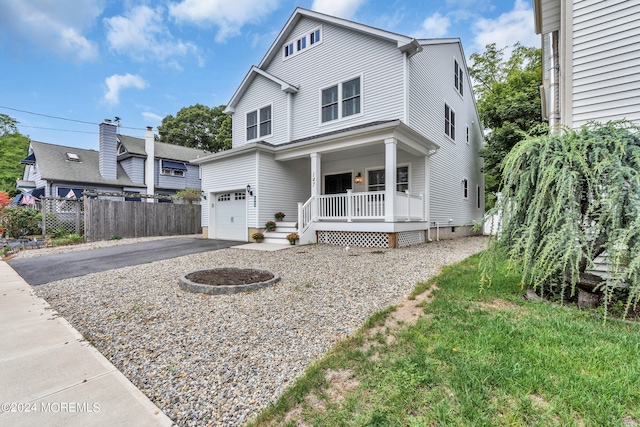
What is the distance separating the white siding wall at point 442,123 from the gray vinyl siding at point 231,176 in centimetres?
628

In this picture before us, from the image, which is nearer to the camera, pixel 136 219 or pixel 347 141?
pixel 347 141

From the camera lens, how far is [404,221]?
29.7ft

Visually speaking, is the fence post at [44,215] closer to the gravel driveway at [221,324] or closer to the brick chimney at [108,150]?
the brick chimney at [108,150]

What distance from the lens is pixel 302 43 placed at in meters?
12.4

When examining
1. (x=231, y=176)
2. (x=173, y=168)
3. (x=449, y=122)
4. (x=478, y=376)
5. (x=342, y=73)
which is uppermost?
(x=342, y=73)

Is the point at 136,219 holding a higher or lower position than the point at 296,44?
lower

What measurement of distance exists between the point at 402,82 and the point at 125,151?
1944 centimetres

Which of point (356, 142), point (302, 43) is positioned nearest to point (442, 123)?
point (356, 142)

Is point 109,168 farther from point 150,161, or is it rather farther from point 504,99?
point 504,99

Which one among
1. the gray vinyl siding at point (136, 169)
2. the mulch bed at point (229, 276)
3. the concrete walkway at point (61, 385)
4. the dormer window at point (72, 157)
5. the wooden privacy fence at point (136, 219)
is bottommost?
the concrete walkway at point (61, 385)

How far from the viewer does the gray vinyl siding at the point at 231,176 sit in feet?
35.2

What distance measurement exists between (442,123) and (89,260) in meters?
13.6

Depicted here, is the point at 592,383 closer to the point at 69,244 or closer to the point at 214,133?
the point at 69,244

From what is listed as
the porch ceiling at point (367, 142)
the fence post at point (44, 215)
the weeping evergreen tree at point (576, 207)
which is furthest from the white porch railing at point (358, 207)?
the fence post at point (44, 215)
